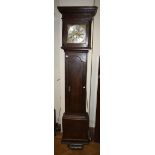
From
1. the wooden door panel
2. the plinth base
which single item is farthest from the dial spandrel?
the plinth base

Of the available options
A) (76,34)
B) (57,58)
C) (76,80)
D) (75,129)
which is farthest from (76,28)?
(75,129)

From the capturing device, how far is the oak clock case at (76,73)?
2.82 meters

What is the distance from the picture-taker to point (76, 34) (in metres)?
2.88

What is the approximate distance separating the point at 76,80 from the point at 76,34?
0.73 m

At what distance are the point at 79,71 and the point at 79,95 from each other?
0.38 meters

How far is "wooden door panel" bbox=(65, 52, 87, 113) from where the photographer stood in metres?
2.83

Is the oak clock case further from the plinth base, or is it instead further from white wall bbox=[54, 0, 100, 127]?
white wall bbox=[54, 0, 100, 127]

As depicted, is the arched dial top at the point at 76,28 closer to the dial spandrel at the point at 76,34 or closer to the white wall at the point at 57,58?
the dial spandrel at the point at 76,34

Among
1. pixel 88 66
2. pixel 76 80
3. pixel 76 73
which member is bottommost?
pixel 76 80

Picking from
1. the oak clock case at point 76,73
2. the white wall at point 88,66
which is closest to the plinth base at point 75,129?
the oak clock case at point 76,73

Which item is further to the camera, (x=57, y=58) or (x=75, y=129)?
(x=57, y=58)

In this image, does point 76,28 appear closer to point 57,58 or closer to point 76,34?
point 76,34
